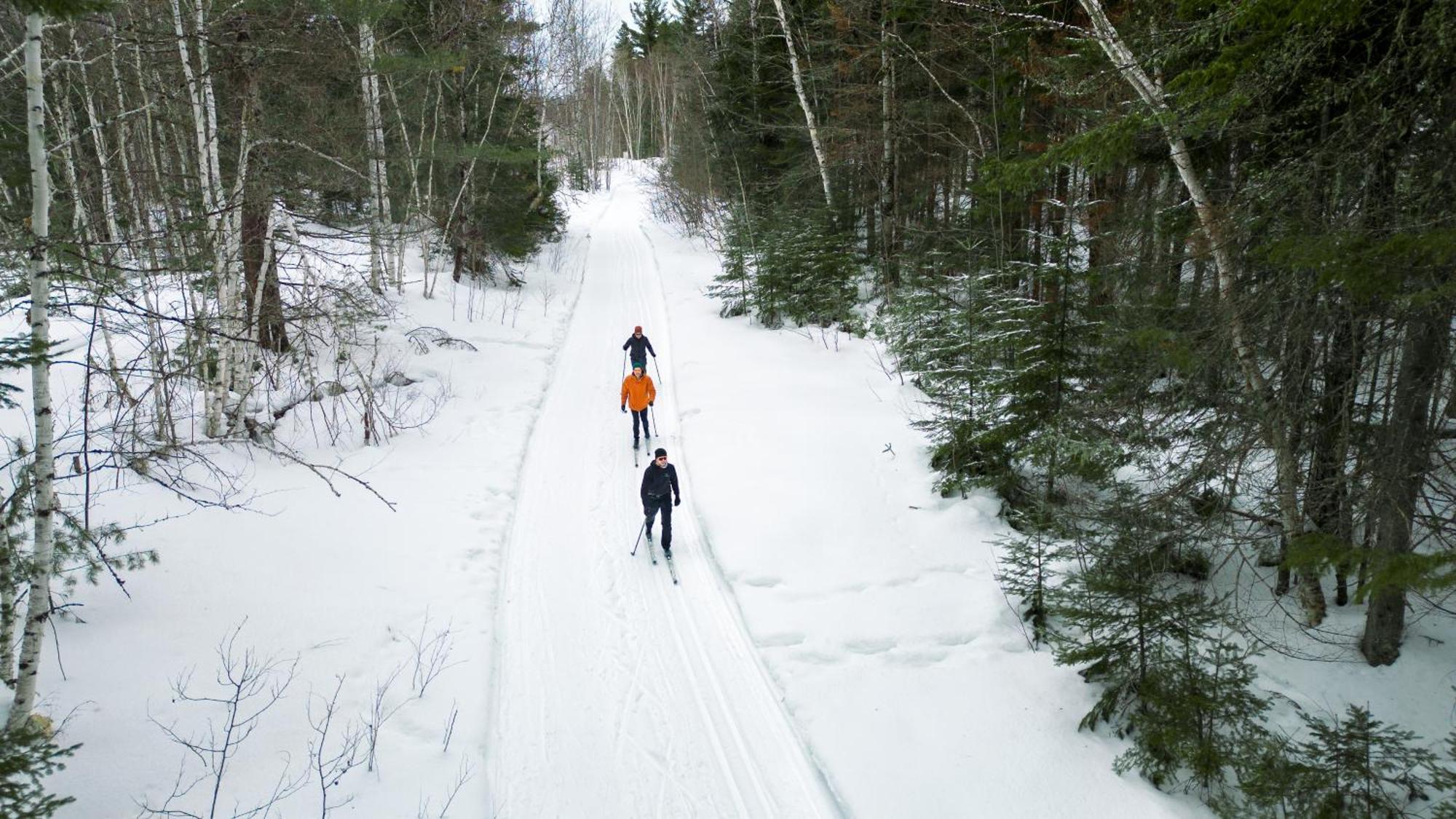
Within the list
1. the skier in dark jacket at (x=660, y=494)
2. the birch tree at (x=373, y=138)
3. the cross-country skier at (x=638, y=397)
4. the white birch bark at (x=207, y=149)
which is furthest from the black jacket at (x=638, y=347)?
the white birch bark at (x=207, y=149)

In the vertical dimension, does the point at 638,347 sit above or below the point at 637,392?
above

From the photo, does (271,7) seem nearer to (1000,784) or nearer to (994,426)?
(994,426)

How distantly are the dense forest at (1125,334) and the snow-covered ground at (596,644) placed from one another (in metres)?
0.60

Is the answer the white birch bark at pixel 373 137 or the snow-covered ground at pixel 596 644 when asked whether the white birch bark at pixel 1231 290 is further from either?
the white birch bark at pixel 373 137

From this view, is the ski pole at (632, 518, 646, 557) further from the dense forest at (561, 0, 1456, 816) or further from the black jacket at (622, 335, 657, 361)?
the black jacket at (622, 335, 657, 361)

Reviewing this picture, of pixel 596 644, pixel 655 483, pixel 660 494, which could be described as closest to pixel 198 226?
pixel 655 483

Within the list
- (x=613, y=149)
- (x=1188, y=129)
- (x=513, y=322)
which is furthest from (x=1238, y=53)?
(x=613, y=149)

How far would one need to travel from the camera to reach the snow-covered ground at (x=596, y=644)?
5781 millimetres

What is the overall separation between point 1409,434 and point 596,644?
737 centimetres

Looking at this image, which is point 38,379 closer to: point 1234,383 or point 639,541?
point 639,541

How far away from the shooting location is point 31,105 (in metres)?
4.57

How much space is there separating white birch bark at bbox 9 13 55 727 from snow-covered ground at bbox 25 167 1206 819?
3.23ft

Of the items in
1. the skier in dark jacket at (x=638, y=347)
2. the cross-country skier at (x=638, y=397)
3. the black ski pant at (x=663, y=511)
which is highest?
the skier in dark jacket at (x=638, y=347)

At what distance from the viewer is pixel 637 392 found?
12680 mm
